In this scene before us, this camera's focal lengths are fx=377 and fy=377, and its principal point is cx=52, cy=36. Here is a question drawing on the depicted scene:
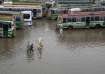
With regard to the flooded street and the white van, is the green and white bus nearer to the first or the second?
the white van

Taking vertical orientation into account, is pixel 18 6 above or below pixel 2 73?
Answer: above

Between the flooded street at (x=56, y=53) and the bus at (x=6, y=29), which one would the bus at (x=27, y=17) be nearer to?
the flooded street at (x=56, y=53)

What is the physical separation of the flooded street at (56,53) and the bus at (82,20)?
70 cm

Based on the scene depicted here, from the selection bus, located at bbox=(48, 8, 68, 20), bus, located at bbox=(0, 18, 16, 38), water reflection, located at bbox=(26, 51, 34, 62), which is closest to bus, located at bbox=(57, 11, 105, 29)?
bus, located at bbox=(48, 8, 68, 20)

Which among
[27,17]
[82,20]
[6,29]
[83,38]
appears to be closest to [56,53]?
[83,38]

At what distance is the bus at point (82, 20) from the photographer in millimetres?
35688

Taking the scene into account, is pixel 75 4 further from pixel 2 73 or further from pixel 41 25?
pixel 2 73

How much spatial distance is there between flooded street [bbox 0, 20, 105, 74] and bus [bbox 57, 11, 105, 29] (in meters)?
0.70

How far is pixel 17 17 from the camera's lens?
3534 centimetres

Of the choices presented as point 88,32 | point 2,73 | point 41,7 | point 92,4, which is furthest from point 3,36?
point 92,4

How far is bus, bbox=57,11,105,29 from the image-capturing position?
3569cm

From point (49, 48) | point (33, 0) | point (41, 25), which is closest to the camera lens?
point (49, 48)

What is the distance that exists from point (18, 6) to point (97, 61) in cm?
2060

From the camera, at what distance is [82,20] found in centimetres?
3603
